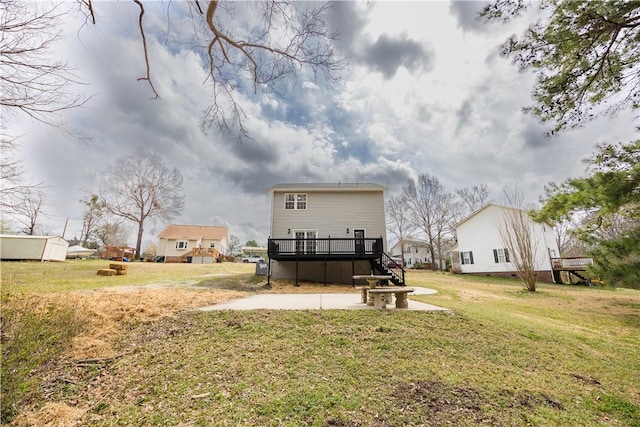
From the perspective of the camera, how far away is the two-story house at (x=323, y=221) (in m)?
14.5

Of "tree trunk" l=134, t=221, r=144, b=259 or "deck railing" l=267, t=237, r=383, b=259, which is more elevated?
"tree trunk" l=134, t=221, r=144, b=259

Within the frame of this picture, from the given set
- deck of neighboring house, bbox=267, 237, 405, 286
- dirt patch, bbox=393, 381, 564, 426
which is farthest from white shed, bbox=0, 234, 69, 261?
dirt patch, bbox=393, 381, 564, 426

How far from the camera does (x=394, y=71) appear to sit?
864 centimetres

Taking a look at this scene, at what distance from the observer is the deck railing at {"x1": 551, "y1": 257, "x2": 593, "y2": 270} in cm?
1873

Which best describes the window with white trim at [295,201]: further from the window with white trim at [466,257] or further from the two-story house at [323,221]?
the window with white trim at [466,257]

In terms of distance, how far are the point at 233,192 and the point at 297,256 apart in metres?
13.4

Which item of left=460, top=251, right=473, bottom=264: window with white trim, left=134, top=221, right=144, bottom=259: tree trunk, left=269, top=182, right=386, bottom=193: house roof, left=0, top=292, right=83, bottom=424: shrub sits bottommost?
left=0, top=292, right=83, bottom=424: shrub

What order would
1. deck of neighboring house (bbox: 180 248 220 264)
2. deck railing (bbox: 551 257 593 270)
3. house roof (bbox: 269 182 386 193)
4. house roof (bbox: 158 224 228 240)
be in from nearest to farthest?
1. house roof (bbox: 269 182 386 193)
2. deck railing (bbox: 551 257 593 270)
3. deck of neighboring house (bbox: 180 248 220 264)
4. house roof (bbox: 158 224 228 240)

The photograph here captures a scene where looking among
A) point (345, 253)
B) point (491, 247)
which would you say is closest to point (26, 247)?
point (345, 253)

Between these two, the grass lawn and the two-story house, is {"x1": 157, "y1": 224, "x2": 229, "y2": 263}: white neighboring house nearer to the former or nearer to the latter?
the two-story house

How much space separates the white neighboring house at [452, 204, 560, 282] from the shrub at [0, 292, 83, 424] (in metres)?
23.6

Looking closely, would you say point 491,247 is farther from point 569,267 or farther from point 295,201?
point 295,201

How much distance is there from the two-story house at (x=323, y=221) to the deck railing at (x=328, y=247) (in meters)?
0.06

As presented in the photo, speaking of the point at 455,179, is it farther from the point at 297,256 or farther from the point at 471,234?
the point at 297,256
